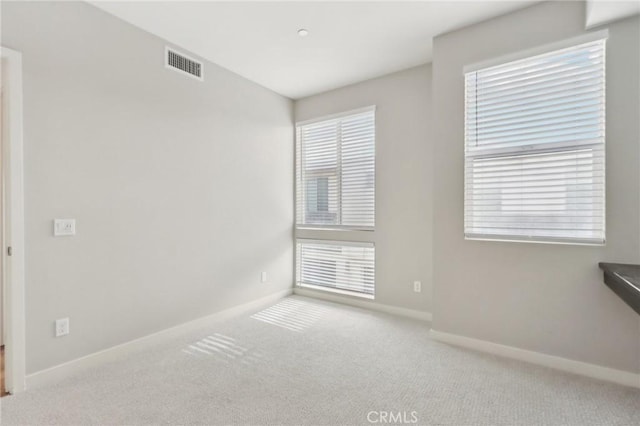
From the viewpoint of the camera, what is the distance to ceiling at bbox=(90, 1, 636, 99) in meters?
2.49

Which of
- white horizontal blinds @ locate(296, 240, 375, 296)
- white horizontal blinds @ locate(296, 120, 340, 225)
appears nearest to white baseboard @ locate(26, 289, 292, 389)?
white horizontal blinds @ locate(296, 240, 375, 296)

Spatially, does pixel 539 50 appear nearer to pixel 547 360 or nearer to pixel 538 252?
pixel 538 252

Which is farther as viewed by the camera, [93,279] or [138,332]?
[138,332]

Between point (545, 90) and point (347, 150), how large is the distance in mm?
2194

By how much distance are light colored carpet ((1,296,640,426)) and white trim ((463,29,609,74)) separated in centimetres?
248

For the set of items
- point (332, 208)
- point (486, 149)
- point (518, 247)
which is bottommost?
point (518, 247)

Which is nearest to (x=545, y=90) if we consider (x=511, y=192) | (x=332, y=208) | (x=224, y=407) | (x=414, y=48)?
(x=511, y=192)

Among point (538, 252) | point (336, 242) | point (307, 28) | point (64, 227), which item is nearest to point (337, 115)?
point (307, 28)

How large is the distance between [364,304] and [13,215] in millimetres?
3423

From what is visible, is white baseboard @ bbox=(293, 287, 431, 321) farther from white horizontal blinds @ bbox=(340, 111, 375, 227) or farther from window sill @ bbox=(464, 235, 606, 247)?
window sill @ bbox=(464, 235, 606, 247)

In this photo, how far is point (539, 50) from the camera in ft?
8.13

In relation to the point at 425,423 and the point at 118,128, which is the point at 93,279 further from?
the point at 425,423

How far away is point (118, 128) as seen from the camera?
2.62 metres

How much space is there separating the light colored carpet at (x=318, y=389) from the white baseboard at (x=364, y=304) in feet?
1.96
